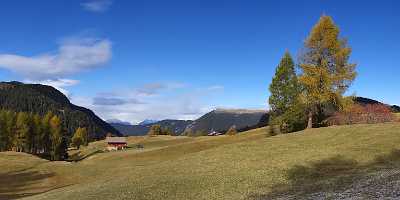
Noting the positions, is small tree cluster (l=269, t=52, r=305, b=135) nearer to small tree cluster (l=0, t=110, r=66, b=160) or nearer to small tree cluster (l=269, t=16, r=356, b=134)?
small tree cluster (l=269, t=16, r=356, b=134)

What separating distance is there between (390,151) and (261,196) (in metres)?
17.1

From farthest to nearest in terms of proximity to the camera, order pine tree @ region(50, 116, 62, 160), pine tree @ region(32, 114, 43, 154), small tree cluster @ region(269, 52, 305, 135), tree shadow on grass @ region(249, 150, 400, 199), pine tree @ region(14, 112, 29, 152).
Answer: pine tree @ region(32, 114, 43, 154)
pine tree @ region(50, 116, 62, 160)
pine tree @ region(14, 112, 29, 152)
small tree cluster @ region(269, 52, 305, 135)
tree shadow on grass @ region(249, 150, 400, 199)

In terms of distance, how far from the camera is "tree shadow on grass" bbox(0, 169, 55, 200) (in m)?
60.0

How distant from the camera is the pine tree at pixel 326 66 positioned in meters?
65.9

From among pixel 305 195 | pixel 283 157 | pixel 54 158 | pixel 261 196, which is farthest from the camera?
pixel 54 158

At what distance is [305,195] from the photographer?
31.0 m

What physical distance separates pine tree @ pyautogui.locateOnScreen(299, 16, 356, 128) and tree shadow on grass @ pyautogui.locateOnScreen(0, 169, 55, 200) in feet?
133

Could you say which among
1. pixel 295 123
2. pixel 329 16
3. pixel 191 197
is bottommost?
pixel 191 197

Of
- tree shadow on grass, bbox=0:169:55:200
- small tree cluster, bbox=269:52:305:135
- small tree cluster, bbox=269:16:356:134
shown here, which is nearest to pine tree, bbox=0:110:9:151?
tree shadow on grass, bbox=0:169:55:200

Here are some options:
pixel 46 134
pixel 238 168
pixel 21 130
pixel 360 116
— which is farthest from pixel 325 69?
pixel 46 134

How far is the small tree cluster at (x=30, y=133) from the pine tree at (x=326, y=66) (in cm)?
10572

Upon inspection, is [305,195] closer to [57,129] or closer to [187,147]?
[187,147]

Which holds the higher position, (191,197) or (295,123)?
(295,123)

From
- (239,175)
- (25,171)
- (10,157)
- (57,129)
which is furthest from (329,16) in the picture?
(57,129)
